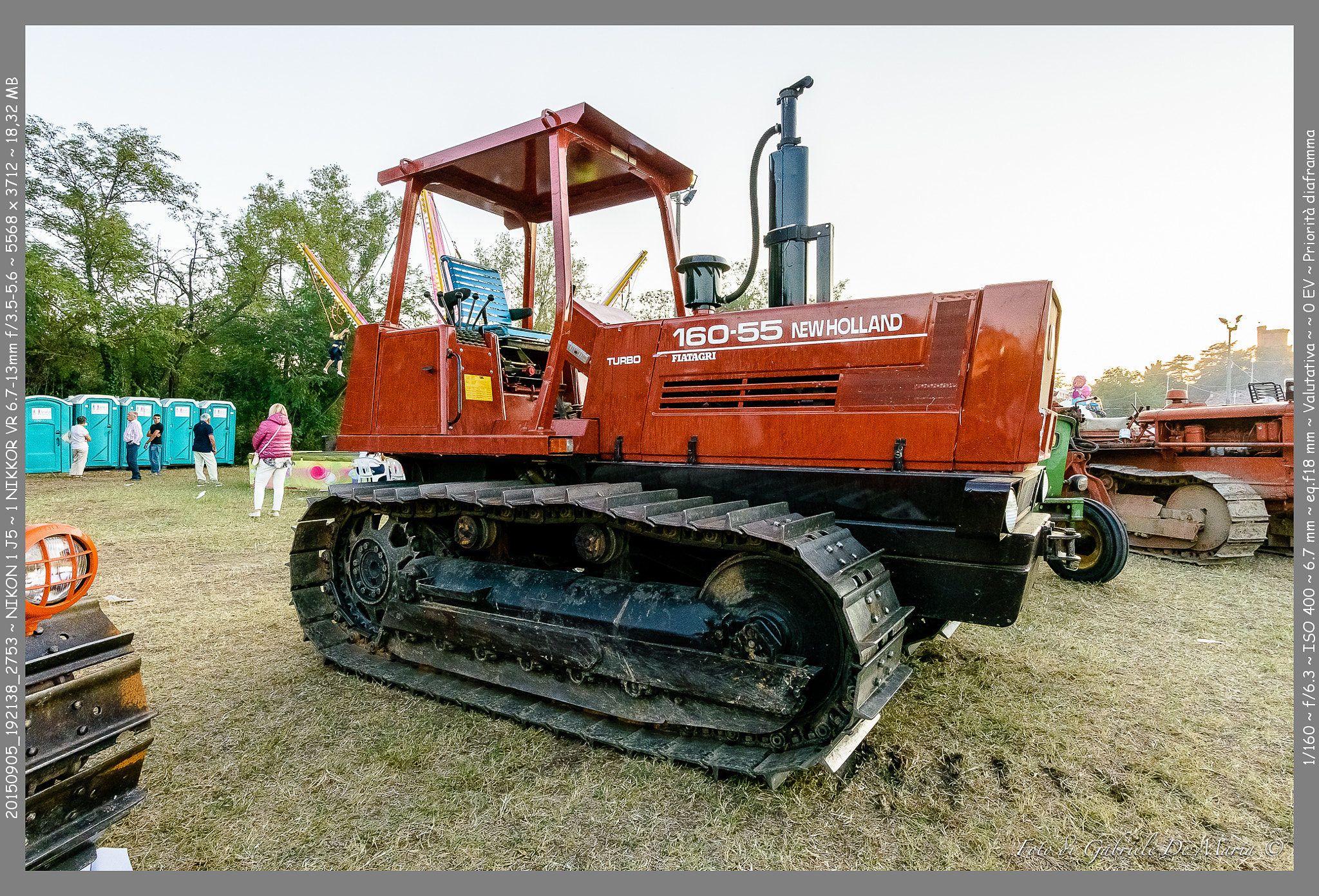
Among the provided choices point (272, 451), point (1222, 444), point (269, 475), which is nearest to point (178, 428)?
point (269, 475)

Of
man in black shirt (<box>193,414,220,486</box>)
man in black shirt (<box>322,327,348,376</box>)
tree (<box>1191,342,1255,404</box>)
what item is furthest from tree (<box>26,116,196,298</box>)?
tree (<box>1191,342,1255,404</box>)

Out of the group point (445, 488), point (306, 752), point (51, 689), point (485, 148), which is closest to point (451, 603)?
point (445, 488)

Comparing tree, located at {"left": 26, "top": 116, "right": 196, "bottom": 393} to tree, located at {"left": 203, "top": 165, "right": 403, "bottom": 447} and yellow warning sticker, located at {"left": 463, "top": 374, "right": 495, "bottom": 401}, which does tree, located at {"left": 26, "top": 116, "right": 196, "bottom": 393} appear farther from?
yellow warning sticker, located at {"left": 463, "top": 374, "right": 495, "bottom": 401}

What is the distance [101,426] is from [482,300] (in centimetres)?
1905

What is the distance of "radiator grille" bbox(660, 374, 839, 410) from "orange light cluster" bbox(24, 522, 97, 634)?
8.78 ft

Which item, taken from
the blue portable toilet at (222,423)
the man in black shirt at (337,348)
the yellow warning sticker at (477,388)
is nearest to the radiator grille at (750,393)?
the yellow warning sticker at (477,388)

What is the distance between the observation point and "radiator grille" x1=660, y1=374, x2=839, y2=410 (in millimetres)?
3590

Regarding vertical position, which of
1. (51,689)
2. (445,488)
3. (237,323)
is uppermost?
(237,323)

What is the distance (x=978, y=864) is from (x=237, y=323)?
Result: 29.8 m

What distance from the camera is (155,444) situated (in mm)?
17812

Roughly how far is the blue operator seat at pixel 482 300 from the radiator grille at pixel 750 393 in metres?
1.55

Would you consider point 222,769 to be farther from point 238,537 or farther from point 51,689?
point 238,537

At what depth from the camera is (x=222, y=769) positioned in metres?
3.17

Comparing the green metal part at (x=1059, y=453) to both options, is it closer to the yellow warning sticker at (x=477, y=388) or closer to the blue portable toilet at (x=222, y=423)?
the yellow warning sticker at (x=477, y=388)
